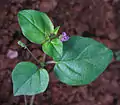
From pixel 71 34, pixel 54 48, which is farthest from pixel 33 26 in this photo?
pixel 71 34

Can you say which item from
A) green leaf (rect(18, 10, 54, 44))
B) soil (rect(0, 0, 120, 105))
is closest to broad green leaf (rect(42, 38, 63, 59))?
green leaf (rect(18, 10, 54, 44))

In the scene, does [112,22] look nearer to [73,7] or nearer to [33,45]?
[73,7]

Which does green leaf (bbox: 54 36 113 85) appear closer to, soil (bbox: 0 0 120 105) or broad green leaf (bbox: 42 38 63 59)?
broad green leaf (bbox: 42 38 63 59)

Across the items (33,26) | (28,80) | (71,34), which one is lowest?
(71,34)

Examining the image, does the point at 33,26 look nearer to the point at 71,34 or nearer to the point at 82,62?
the point at 82,62

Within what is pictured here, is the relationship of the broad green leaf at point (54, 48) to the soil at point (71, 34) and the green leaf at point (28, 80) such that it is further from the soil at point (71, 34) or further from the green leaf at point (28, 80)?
the soil at point (71, 34)
